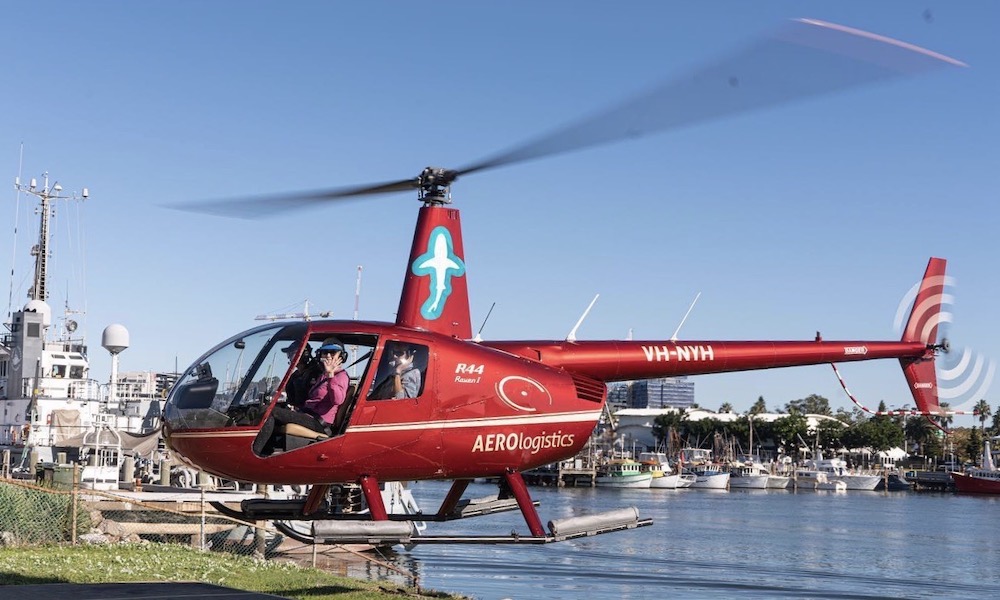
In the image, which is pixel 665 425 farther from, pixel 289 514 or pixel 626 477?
pixel 289 514

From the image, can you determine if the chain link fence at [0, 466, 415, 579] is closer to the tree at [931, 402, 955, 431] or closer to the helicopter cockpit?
the helicopter cockpit

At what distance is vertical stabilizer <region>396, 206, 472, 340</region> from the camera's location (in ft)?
40.7

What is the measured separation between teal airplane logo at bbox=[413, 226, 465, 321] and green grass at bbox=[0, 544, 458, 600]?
5.09 m

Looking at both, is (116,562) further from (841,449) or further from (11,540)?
(841,449)

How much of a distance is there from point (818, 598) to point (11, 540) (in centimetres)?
2107

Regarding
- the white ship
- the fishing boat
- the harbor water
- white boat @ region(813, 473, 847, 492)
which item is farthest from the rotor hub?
white boat @ region(813, 473, 847, 492)

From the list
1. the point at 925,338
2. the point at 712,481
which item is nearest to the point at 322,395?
the point at 925,338

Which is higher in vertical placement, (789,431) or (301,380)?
(301,380)

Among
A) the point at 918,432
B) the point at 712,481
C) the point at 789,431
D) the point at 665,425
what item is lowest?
the point at 712,481

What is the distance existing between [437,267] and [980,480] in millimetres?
122658

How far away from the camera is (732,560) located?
40188 mm

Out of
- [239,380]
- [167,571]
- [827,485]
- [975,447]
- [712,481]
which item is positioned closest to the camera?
[239,380]

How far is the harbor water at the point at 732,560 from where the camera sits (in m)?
30.0

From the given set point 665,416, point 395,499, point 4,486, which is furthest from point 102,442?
point 665,416
